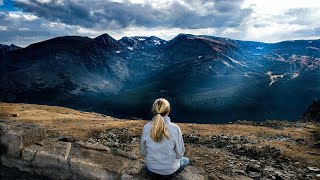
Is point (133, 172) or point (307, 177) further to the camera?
point (307, 177)

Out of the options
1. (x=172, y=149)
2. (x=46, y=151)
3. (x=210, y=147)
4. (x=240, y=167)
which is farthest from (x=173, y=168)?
(x=210, y=147)

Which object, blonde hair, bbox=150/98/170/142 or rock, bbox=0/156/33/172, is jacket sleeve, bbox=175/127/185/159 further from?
rock, bbox=0/156/33/172

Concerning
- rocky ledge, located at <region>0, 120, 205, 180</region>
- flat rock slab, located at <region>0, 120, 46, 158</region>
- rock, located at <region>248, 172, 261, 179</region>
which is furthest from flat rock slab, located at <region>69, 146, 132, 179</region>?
rock, located at <region>248, 172, 261, 179</region>

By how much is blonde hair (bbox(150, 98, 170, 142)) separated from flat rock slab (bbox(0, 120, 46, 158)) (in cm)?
580

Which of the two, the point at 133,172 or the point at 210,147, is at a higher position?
the point at 133,172

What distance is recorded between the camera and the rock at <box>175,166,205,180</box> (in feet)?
32.1

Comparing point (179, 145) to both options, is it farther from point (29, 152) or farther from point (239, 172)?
point (239, 172)

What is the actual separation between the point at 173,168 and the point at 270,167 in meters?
9.85

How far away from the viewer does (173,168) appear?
31.0 feet

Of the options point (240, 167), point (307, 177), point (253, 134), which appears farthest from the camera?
point (253, 134)

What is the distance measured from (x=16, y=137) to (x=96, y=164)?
359cm

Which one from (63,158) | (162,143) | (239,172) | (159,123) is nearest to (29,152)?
(63,158)

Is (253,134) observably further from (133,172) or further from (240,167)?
(133,172)

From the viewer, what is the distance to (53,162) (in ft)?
37.8
